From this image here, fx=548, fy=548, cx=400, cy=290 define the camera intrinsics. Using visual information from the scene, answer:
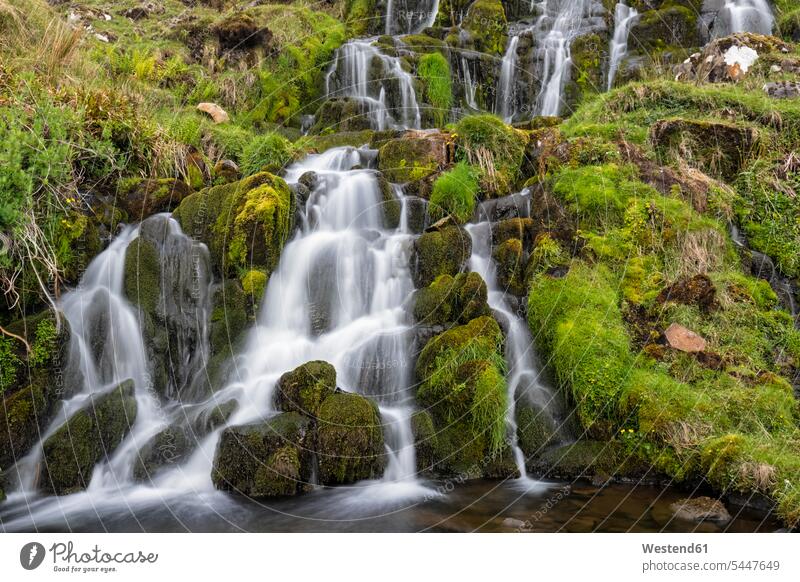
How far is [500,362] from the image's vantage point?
21.3ft

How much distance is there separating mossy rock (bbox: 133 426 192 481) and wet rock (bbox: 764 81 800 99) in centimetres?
1073

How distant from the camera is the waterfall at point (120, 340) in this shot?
5926 millimetres

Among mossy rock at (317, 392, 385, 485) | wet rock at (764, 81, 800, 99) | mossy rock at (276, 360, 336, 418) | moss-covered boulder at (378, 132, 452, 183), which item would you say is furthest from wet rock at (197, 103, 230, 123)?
wet rock at (764, 81, 800, 99)

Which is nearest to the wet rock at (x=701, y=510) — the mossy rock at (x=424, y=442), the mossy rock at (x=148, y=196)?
the mossy rock at (x=424, y=442)

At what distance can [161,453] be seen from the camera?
5.96 m

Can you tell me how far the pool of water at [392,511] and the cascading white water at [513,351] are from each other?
2.30 feet

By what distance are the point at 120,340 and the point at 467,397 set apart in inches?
172

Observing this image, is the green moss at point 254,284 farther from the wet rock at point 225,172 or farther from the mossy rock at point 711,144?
the mossy rock at point 711,144

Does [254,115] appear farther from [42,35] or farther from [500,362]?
[500,362]

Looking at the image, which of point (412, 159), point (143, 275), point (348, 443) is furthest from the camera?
point (412, 159)

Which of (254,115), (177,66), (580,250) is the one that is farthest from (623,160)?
(177,66)

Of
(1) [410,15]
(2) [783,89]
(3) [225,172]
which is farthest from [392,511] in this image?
(1) [410,15]

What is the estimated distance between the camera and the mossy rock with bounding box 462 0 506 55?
614 inches

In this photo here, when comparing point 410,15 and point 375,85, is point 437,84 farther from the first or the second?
point 410,15
